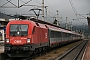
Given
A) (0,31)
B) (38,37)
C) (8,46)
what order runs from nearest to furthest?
(8,46) → (38,37) → (0,31)

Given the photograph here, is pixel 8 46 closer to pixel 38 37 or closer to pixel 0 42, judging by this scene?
pixel 38 37

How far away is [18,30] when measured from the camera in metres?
18.2

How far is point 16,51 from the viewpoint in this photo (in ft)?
57.2

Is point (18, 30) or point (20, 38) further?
point (18, 30)

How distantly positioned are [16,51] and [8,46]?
2.28 feet

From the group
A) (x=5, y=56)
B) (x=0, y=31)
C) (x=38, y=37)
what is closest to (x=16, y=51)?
(x=5, y=56)

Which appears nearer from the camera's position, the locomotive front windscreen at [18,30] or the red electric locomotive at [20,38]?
the red electric locomotive at [20,38]

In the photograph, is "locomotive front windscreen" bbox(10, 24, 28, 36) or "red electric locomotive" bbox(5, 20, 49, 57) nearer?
"red electric locomotive" bbox(5, 20, 49, 57)

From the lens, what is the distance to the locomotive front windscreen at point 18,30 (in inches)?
708

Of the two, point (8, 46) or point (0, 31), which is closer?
point (8, 46)

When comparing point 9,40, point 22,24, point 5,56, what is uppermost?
point 22,24

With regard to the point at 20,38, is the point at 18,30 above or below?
above

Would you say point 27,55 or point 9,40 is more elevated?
point 9,40

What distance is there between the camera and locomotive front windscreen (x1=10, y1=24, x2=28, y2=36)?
18.0 metres
